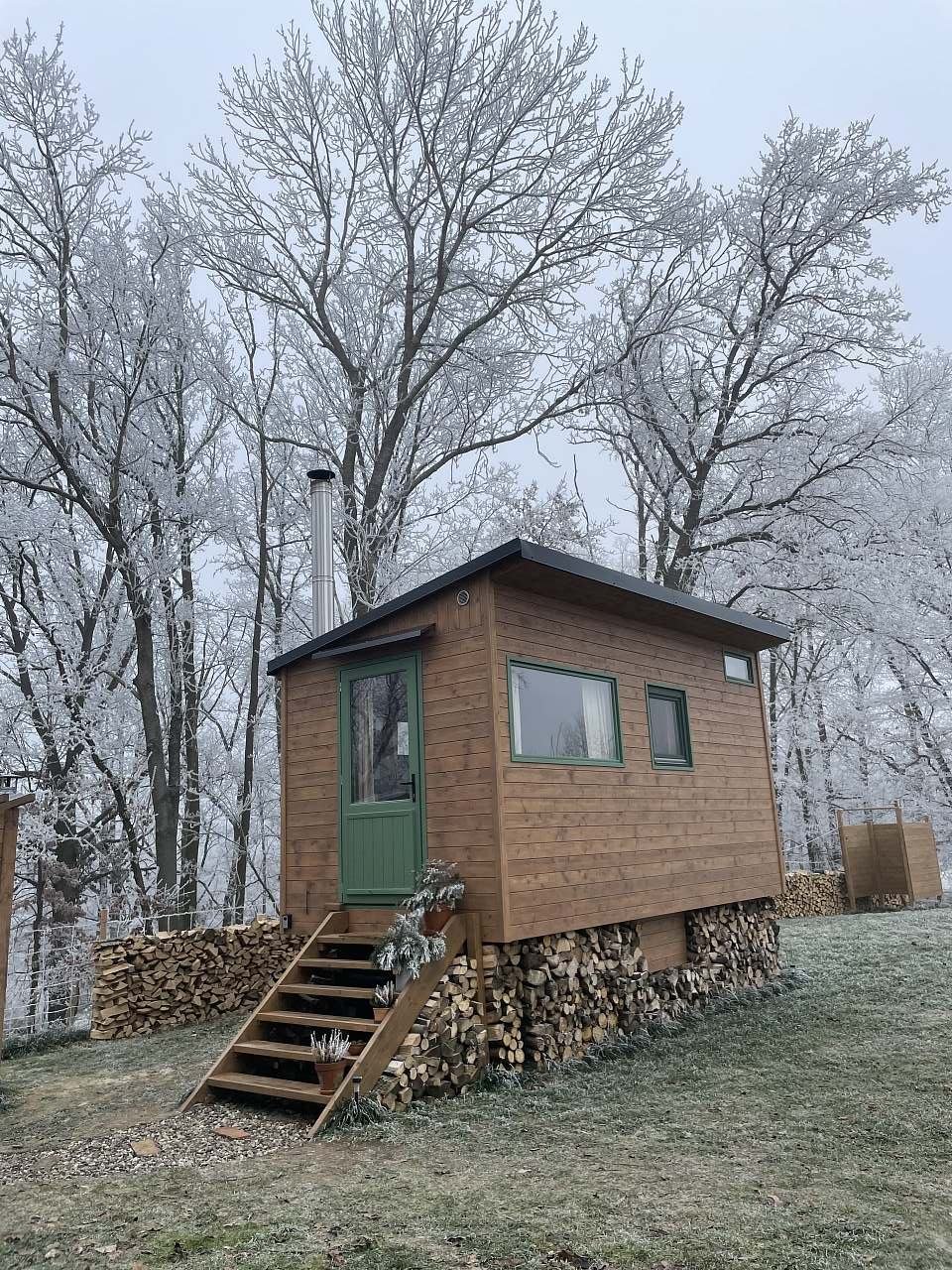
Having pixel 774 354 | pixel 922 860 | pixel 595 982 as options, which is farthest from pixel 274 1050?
pixel 922 860

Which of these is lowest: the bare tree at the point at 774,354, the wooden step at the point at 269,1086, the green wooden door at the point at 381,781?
the wooden step at the point at 269,1086

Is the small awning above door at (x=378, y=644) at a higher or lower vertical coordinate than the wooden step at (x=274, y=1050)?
higher

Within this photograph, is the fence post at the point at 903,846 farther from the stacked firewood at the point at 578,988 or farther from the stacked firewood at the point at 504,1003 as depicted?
the stacked firewood at the point at 504,1003

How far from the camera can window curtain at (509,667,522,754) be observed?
6312 mm

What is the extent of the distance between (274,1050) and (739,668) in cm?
628

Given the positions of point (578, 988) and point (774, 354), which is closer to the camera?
point (578, 988)

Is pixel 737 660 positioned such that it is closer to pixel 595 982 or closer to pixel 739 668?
pixel 739 668

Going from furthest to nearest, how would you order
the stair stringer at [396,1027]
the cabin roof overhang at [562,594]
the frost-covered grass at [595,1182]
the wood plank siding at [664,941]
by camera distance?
the wood plank siding at [664,941] → the cabin roof overhang at [562,594] → the stair stringer at [396,1027] → the frost-covered grass at [595,1182]

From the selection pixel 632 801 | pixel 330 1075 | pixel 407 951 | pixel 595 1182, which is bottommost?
pixel 595 1182

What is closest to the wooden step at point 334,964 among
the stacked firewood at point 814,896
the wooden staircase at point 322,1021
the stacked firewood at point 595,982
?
the wooden staircase at point 322,1021

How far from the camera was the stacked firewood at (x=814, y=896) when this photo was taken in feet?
50.0

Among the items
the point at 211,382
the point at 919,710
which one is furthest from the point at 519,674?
the point at 919,710

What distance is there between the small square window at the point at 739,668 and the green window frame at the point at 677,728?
1131mm

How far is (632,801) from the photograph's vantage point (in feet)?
24.4
